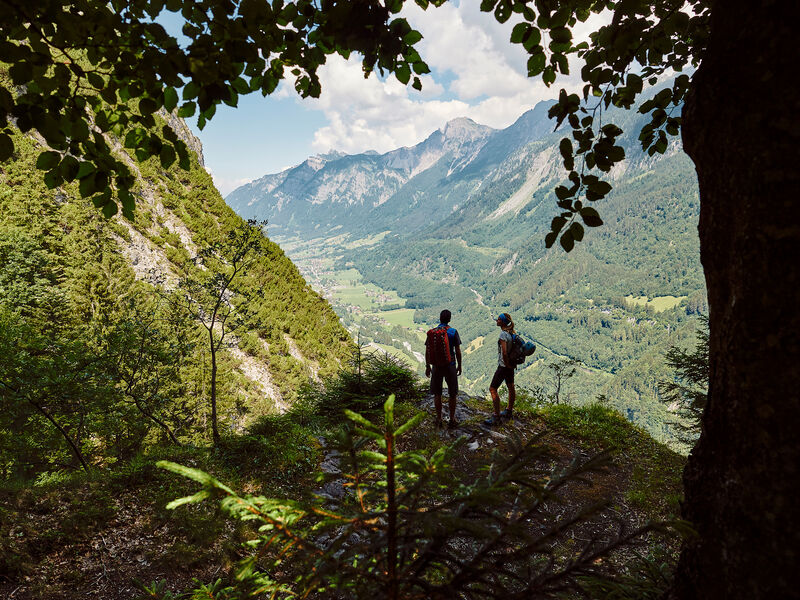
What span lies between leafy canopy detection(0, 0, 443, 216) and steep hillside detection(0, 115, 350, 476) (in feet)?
10.3

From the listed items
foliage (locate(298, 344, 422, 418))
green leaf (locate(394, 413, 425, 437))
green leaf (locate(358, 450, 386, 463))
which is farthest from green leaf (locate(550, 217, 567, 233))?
foliage (locate(298, 344, 422, 418))

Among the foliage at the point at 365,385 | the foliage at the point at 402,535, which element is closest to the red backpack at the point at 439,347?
the foliage at the point at 365,385

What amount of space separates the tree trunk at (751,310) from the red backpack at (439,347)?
5.54m

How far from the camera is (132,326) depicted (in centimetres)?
1054

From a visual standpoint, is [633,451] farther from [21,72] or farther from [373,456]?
[21,72]

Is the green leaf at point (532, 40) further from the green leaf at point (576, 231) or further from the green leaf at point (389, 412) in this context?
the green leaf at point (389, 412)

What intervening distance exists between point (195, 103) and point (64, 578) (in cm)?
514

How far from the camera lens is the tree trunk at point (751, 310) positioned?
97 cm

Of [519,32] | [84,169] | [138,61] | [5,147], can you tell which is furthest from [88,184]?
[519,32]

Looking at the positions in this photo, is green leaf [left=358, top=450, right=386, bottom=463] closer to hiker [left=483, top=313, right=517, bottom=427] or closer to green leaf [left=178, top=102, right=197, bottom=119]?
green leaf [left=178, top=102, right=197, bottom=119]

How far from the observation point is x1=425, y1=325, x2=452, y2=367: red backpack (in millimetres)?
6840

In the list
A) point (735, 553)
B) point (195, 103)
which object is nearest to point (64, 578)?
point (195, 103)

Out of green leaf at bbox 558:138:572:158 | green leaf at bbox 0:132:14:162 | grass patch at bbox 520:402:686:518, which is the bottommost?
grass patch at bbox 520:402:686:518

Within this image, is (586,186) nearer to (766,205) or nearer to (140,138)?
(766,205)
